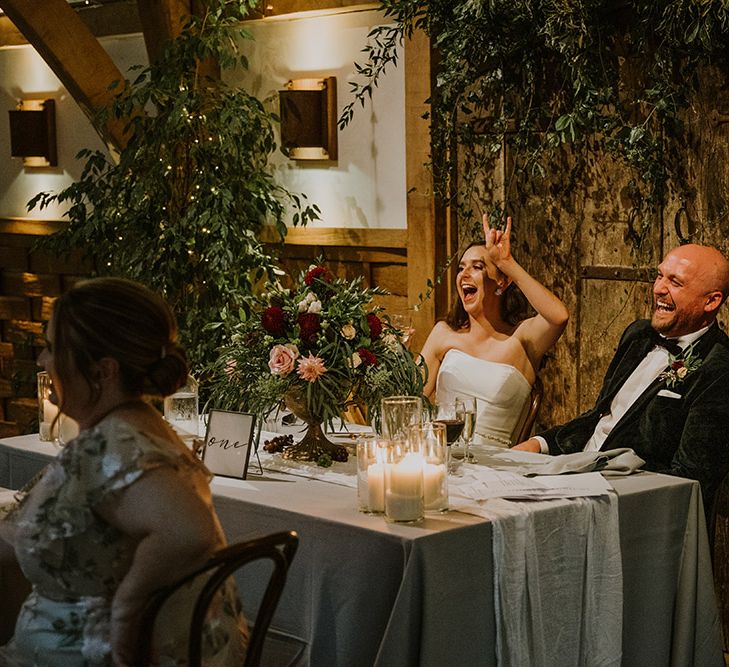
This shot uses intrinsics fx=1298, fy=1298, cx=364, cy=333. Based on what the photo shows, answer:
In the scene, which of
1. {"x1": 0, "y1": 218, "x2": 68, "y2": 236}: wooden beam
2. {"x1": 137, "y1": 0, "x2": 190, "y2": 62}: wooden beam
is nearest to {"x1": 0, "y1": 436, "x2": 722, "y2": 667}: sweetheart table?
{"x1": 137, "y1": 0, "x2": 190, "y2": 62}: wooden beam

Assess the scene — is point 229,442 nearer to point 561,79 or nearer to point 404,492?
point 404,492

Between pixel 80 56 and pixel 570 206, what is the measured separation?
90.0 inches

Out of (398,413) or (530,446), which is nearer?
(398,413)

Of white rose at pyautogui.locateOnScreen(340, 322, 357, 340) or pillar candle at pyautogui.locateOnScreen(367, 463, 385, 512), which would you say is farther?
white rose at pyautogui.locateOnScreen(340, 322, 357, 340)

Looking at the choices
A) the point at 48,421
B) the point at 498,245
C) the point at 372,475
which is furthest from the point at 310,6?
the point at 372,475

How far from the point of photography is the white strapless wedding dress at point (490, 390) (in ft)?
14.7

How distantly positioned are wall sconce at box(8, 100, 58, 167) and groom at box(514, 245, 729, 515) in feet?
11.7

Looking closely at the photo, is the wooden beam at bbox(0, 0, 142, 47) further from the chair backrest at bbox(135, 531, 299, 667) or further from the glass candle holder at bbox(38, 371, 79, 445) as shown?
the chair backrest at bbox(135, 531, 299, 667)

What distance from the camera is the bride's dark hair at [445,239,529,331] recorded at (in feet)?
15.2

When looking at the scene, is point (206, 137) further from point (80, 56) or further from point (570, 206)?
point (570, 206)

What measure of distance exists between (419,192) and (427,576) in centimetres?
255

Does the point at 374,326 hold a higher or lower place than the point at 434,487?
higher

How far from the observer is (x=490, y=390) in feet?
14.7

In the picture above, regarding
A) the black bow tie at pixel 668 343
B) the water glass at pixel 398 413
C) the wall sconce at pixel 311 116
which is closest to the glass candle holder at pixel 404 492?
the water glass at pixel 398 413
